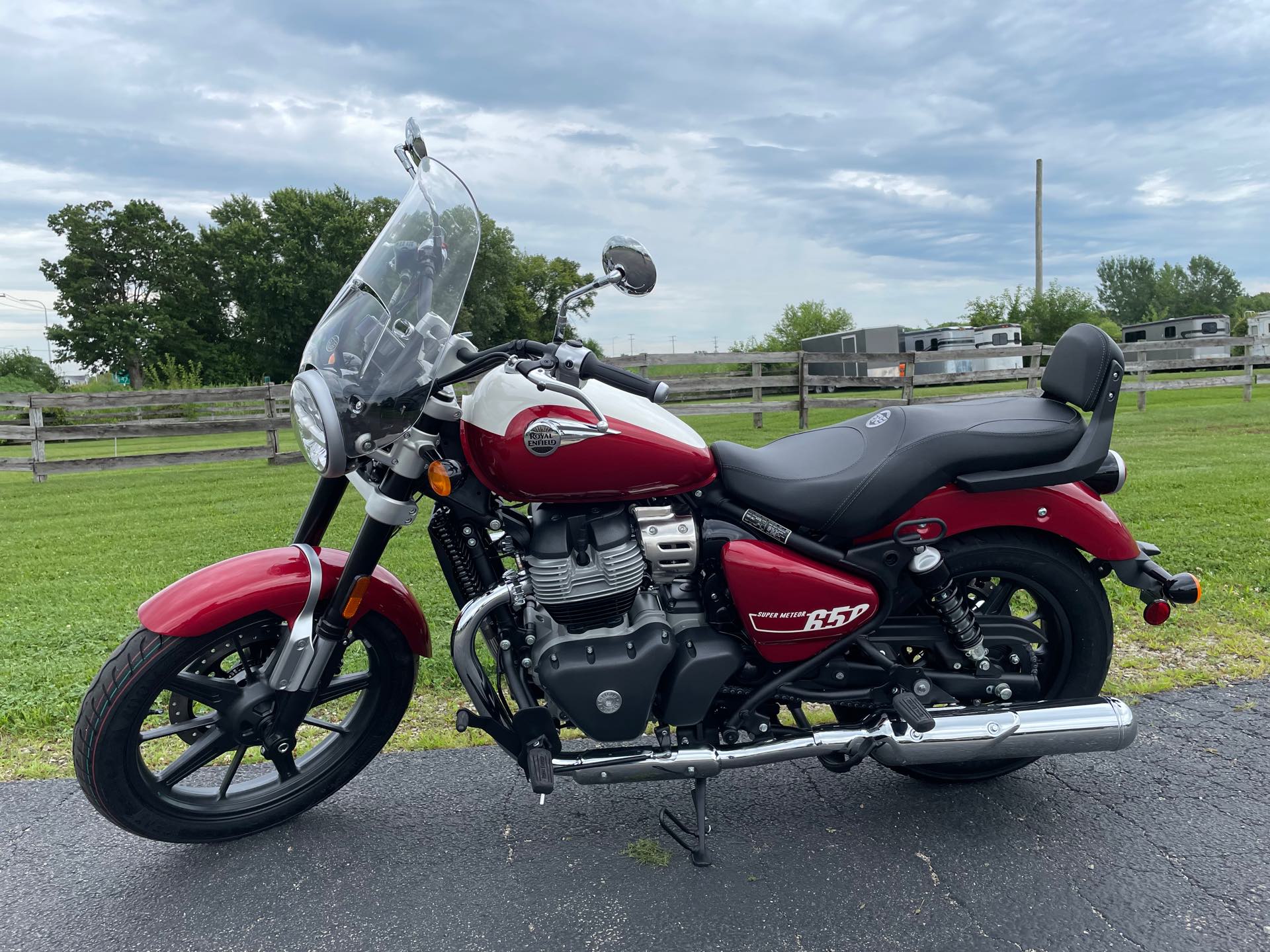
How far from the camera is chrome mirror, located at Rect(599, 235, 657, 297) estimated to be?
2139mm

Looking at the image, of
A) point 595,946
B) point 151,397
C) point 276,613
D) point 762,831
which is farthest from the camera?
point 151,397

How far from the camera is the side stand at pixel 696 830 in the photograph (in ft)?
7.91

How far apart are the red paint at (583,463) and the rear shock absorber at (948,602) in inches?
28.9

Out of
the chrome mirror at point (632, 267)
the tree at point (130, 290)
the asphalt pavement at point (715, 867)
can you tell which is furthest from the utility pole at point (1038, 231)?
the tree at point (130, 290)

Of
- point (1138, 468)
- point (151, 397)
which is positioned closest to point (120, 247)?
point (151, 397)

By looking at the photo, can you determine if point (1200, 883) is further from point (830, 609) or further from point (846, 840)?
point (830, 609)

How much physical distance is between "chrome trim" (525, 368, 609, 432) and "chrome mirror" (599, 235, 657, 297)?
30 cm

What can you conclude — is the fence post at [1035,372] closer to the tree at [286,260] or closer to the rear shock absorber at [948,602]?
the rear shock absorber at [948,602]

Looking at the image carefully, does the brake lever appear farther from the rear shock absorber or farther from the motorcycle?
the rear shock absorber

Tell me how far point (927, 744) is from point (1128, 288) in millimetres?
93704

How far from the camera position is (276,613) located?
8.11ft

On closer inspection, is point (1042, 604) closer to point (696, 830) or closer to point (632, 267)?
point (696, 830)

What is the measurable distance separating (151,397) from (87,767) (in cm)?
1281

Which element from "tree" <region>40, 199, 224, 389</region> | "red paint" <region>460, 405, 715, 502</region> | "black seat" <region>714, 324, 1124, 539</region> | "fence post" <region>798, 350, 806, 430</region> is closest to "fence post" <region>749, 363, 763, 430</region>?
"fence post" <region>798, 350, 806, 430</region>
